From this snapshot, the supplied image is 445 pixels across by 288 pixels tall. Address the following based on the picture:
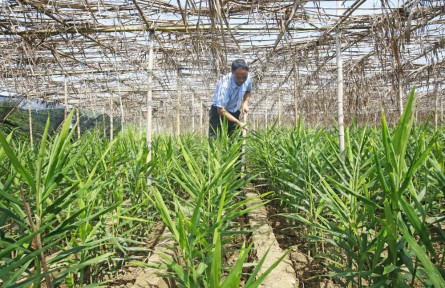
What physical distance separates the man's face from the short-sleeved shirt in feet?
0.32

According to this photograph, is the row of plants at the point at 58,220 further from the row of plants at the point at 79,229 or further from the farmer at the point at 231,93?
the farmer at the point at 231,93

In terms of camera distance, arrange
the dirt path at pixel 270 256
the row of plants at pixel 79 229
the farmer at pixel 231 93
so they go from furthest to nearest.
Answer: the farmer at pixel 231 93, the dirt path at pixel 270 256, the row of plants at pixel 79 229

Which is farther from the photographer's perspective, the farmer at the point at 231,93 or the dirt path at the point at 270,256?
the farmer at the point at 231,93

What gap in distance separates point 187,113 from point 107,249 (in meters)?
18.2

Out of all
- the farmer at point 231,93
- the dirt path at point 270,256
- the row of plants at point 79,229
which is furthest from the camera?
the farmer at point 231,93

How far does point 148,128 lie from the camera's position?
4.01 metres

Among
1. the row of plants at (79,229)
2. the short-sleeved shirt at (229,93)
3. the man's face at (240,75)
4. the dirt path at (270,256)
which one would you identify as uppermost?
the man's face at (240,75)

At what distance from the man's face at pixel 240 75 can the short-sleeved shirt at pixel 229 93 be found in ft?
0.32

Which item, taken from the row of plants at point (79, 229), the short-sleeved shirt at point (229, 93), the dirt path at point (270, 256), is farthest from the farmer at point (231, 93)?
the row of plants at point (79, 229)

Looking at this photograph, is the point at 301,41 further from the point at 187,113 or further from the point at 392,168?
the point at 187,113

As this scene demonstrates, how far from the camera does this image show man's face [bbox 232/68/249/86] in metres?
3.84

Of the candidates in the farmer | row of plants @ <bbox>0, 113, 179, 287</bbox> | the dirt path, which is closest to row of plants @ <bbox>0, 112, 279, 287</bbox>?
row of plants @ <bbox>0, 113, 179, 287</bbox>

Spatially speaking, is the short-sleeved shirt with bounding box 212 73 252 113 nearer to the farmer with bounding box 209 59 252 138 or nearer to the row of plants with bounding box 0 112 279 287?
the farmer with bounding box 209 59 252 138

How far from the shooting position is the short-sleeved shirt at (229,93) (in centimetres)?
390
